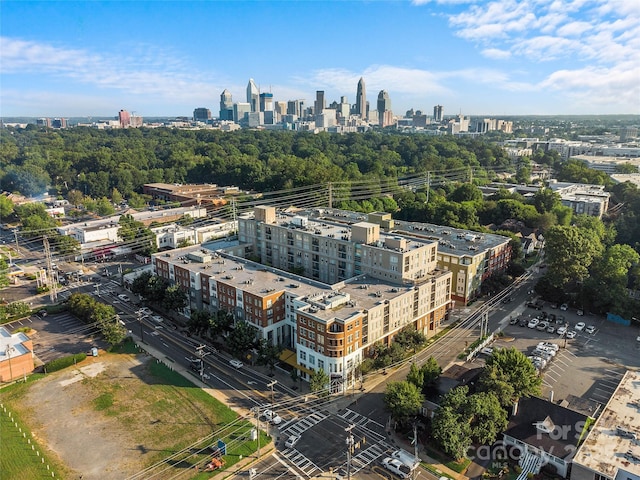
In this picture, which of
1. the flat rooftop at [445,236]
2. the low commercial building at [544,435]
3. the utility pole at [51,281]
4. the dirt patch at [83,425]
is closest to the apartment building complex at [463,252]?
the flat rooftop at [445,236]

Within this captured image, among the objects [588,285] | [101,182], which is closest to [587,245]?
[588,285]

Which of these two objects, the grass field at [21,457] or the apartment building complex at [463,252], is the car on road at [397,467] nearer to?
the grass field at [21,457]

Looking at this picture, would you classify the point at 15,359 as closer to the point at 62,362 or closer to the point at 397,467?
the point at 62,362

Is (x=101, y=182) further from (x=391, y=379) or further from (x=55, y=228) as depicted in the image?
(x=391, y=379)

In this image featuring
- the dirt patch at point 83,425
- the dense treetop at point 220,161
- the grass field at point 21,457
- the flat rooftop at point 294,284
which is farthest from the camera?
the dense treetop at point 220,161

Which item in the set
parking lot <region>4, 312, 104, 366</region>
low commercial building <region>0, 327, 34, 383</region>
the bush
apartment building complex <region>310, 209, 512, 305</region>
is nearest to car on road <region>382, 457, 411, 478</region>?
apartment building complex <region>310, 209, 512, 305</region>

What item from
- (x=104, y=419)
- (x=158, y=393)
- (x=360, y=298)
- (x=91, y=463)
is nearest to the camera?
(x=91, y=463)
